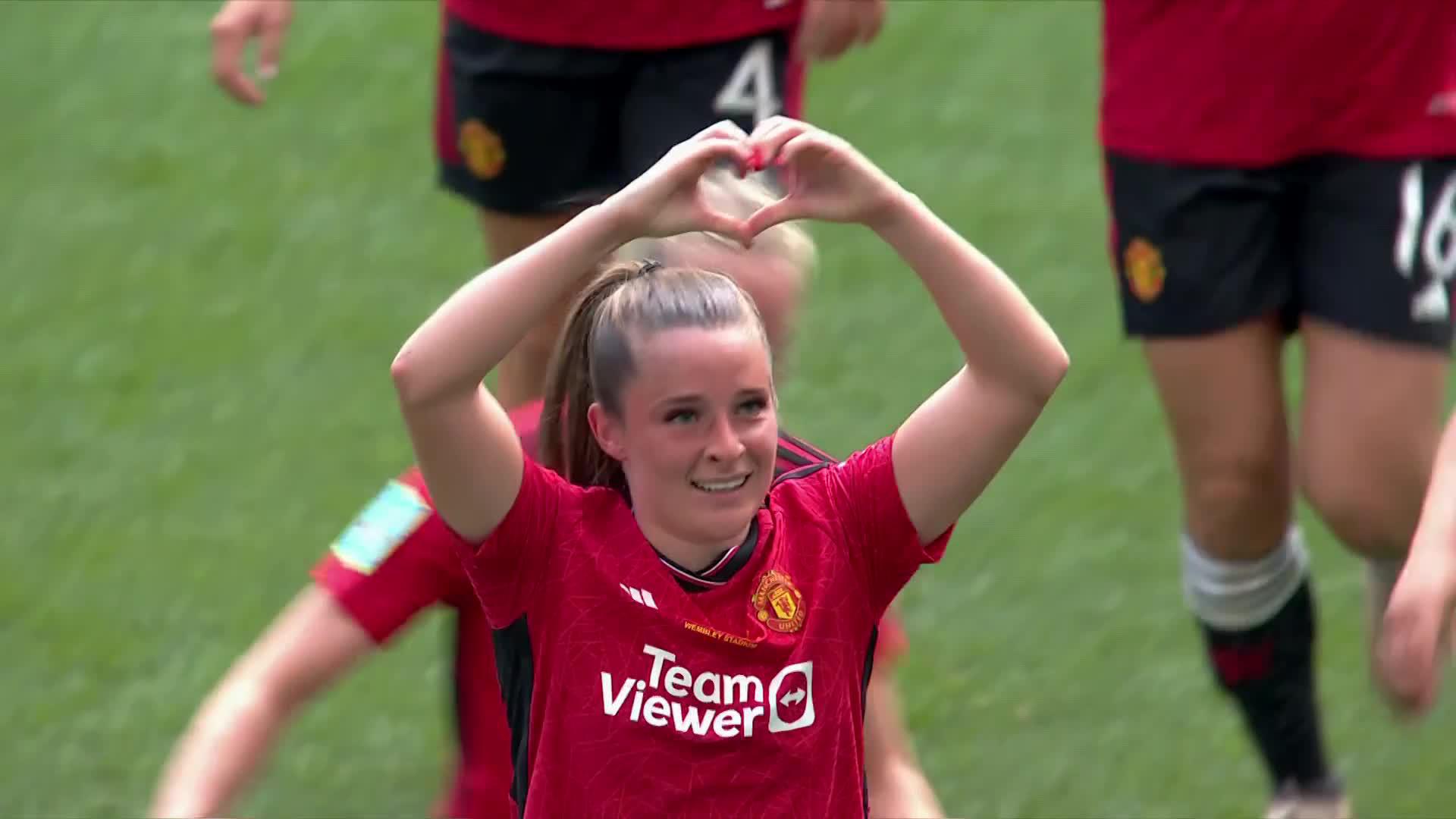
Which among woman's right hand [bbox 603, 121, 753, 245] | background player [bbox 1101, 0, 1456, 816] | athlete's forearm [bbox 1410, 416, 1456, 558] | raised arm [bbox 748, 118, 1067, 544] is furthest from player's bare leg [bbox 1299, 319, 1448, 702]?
woman's right hand [bbox 603, 121, 753, 245]

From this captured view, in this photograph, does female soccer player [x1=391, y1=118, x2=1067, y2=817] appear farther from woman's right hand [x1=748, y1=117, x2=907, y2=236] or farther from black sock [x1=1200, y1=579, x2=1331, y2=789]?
black sock [x1=1200, y1=579, x2=1331, y2=789]

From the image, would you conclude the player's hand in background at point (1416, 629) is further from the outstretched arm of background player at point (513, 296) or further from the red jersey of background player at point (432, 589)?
Answer: the outstretched arm of background player at point (513, 296)

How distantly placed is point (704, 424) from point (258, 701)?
708 millimetres

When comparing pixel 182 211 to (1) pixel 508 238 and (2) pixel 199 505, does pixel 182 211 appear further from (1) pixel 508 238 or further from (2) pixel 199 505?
(1) pixel 508 238

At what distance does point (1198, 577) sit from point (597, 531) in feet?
5.09

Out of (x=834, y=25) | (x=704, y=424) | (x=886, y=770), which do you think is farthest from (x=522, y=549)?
(x=834, y=25)

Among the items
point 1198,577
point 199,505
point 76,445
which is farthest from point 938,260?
point 76,445

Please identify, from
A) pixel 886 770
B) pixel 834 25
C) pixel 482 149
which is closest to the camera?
pixel 886 770

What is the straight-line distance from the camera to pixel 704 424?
2.61 m

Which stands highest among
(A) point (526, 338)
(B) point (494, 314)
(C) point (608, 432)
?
(B) point (494, 314)

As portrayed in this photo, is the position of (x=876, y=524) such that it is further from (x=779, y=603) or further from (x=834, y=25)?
(x=834, y=25)

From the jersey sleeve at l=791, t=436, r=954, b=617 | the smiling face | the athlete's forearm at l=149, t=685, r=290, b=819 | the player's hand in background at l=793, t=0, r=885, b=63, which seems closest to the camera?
the smiling face

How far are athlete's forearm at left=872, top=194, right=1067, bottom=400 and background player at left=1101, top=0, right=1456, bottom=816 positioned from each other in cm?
114

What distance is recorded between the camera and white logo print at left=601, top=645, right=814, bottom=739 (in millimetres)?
2611
